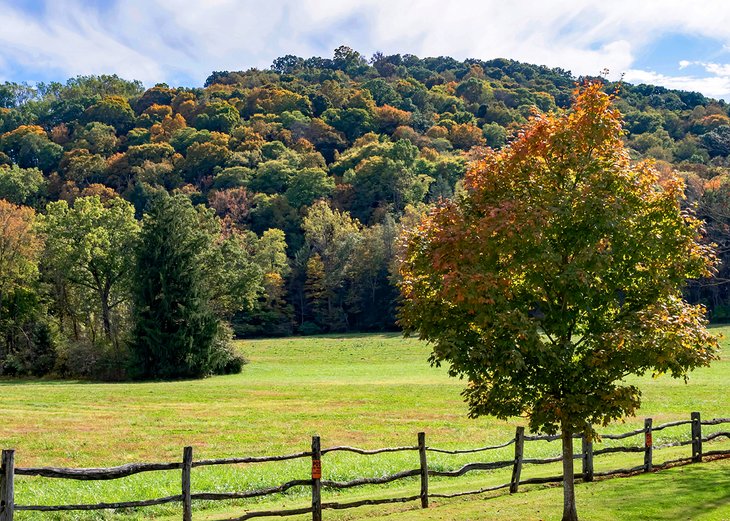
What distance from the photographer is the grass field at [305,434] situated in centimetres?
1508

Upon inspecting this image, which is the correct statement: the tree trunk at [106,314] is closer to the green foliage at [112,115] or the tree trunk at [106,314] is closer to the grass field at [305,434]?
the grass field at [305,434]

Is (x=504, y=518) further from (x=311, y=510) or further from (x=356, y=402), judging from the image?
(x=356, y=402)

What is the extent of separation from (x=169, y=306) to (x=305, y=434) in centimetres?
3017

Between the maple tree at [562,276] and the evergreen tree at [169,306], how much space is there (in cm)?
4312

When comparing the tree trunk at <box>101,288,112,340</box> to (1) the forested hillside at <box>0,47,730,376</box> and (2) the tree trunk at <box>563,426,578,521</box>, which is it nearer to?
(1) the forested hillside at <box>0,47,730,376</box>

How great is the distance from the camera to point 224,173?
123312 millimetres

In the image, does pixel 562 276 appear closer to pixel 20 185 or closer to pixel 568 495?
pixel 568 495

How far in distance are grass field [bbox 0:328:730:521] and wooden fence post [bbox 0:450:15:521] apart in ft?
13.1

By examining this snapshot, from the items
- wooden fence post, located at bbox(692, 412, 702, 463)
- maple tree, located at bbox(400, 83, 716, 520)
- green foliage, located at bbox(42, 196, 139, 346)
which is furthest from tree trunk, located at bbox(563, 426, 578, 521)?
green foliage, located at bbox(42, 196, 139, 346)

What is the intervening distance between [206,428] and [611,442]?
47.7ft

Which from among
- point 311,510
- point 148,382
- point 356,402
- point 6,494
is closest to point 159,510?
point 311,510

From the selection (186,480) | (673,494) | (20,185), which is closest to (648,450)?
(673,494)

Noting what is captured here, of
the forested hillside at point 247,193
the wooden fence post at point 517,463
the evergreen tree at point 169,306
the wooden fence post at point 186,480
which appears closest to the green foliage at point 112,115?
the forested hillside at point 247,193

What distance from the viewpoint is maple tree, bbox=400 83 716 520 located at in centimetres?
1163
